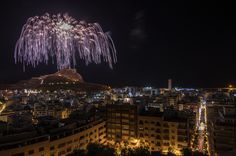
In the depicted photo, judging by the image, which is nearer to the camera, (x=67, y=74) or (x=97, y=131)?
(x=97, y=131)

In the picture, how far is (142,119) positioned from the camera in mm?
19078

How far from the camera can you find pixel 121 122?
19.8 m

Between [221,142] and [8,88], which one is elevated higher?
[8,88]

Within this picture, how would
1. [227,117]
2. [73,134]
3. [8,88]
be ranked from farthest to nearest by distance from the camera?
[8,88] < [227,117] < [73,134]

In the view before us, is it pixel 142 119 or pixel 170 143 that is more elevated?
pixel 142 119

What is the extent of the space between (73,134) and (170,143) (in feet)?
25.4

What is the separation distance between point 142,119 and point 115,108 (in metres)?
2.59

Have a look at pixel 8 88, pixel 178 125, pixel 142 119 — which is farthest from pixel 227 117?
pixel 8 88

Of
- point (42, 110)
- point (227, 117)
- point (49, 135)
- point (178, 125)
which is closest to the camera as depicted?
point (49, 135)

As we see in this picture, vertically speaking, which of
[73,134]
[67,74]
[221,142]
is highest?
[67,74]

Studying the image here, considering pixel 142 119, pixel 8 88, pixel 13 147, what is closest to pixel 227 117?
pixel 142 119

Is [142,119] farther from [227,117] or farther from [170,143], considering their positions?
[227,117]

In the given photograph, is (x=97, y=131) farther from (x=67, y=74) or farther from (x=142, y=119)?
(x=67, y=74)

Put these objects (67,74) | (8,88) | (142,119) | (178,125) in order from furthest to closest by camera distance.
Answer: (8,88) < (67,74) < (142,119) < (178,125)
